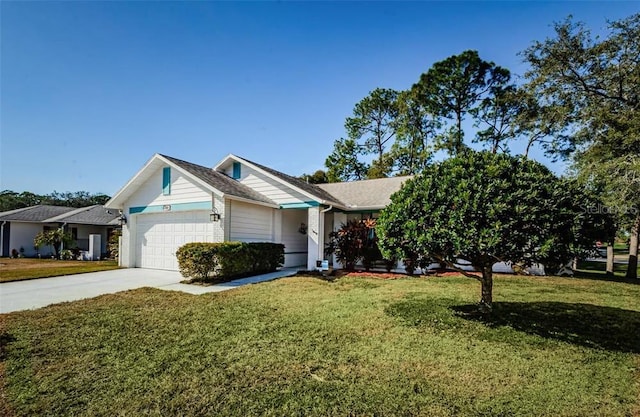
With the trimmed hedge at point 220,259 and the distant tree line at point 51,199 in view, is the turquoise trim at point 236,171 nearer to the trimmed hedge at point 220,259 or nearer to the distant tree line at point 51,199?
the trimmed hedge at point 220,259

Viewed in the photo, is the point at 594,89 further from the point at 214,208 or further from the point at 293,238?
the point at 214,208

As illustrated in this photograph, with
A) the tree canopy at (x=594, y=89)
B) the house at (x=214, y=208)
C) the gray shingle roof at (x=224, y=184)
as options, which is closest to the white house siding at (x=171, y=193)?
the house at (x=214, y=208)

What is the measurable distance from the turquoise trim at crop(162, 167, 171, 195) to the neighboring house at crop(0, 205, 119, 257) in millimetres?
12569

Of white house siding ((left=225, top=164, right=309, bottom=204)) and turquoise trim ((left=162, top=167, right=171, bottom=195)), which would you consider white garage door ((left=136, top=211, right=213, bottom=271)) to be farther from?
white house siding ((left=225, top=164, right=309, bottom=204))

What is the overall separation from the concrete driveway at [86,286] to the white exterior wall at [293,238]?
2.91m

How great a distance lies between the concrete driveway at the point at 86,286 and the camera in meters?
8.09

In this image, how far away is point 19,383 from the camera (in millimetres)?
3787

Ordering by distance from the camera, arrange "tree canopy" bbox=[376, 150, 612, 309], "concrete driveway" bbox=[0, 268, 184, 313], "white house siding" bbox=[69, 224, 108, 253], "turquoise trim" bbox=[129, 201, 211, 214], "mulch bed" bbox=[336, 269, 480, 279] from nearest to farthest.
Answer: "tree canopy" bbox=[376, 150, 612, 309]
"concrete driveway" bbox=[0, 268, 184, 313]
"mulch bed" bbox=[336, 269, 480, 279]
"turquoise trim" bbox=[129, 201, 211, 214]
"white house siding" bbox=[69, 224, 108, 253]

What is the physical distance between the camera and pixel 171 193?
1382cm

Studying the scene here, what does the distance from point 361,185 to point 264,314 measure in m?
13.3

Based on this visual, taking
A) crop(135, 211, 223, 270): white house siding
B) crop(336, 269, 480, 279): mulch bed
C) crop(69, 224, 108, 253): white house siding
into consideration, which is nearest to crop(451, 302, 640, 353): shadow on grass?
crop(336, 269, 480, 279): mulch bed

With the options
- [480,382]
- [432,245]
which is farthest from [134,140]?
[480,382]

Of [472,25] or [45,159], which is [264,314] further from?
[45,159]

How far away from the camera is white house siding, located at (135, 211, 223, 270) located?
42.9ft
